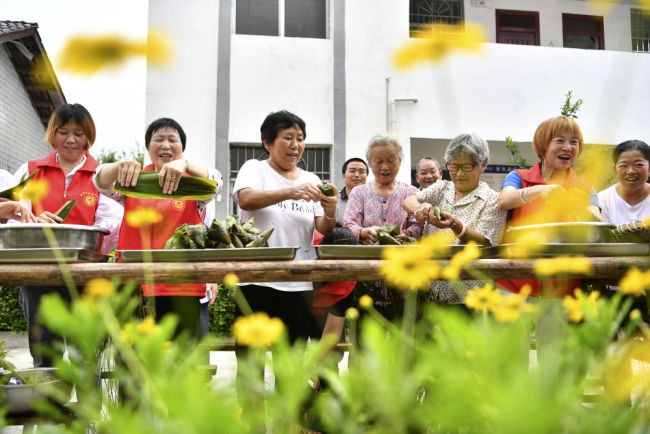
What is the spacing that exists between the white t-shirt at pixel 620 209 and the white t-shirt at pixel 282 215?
1711 mm

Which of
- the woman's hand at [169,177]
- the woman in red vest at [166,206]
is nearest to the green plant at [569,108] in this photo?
the woman in red vest at [166,206]

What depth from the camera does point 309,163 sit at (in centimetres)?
811

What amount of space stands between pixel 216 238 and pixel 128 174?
1.48 feet

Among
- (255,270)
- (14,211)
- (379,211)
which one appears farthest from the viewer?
(379,211)

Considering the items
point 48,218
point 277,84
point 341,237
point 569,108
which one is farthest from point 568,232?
point 277,84

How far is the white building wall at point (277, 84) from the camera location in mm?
7973

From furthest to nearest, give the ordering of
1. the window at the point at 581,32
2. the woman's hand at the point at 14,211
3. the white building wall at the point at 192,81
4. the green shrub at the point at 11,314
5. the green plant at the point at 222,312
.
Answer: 1. the window at the point at 581,32
2. the white building wall at the point at 192,81
3. the green shrub at the point at 11,314
4. the green plant at the point at 222,312
5. the woman's hand at the point at 14,211

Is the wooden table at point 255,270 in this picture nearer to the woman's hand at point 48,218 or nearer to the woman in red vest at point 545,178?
the woman's hand at point 48,218

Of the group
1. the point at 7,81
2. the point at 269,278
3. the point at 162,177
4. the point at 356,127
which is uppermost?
the point at 7,81

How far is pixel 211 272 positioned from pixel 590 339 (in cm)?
138

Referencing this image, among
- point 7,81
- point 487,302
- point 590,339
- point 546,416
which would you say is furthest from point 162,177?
point 7,81

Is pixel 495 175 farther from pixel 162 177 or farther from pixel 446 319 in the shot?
pixel 446 319

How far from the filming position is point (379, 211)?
2.98m

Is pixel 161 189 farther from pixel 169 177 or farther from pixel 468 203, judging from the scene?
pixel 468 203
